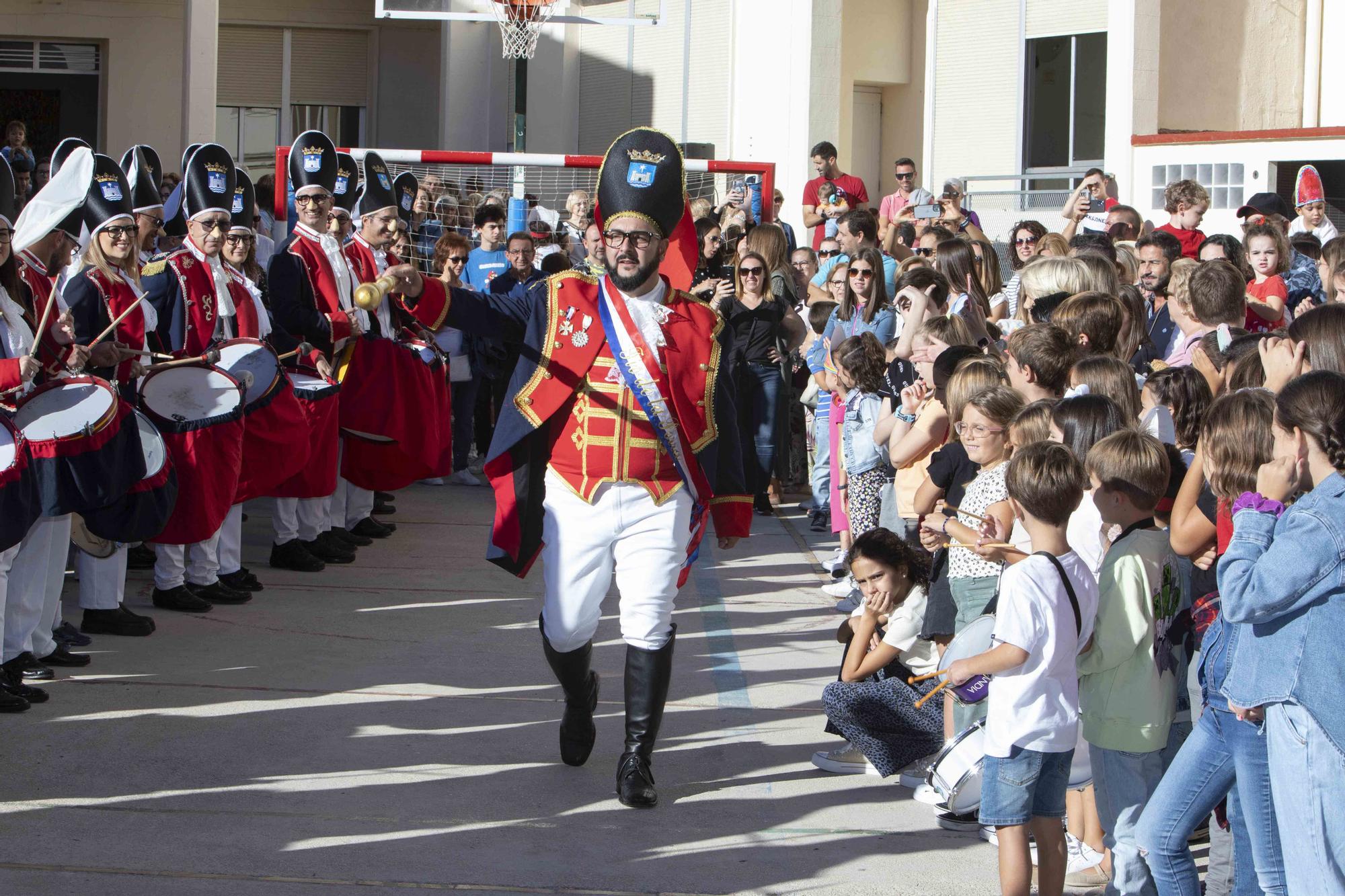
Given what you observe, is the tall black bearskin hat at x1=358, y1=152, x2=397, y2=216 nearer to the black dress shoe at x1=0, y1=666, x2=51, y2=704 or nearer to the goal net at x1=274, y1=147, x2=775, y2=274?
the goal net at x1=274, y1=147, x2=775, y2=274

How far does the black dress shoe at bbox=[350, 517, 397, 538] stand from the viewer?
370 inches

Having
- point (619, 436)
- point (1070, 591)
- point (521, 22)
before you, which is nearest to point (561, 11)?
point (521, 22)

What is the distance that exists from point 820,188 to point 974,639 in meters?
9.09

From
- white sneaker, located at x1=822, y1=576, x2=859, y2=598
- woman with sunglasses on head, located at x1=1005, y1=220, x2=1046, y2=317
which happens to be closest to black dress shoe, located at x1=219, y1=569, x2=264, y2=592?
white sneaker, located at x1=822, y1=576, x2=859, y2=598

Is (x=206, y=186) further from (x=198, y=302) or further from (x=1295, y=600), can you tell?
(x=1295, y=600)

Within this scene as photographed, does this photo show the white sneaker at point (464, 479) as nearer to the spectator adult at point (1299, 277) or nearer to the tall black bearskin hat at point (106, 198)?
the tall black bearskin hat at point (106, 198)

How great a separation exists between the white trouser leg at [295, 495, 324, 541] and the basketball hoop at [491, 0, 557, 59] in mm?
8713

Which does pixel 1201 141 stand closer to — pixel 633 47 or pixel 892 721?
pixel 633 47

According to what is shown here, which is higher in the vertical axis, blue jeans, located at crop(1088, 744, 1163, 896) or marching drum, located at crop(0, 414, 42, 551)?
marching drum, located at crop(0, 414, 42, 551)

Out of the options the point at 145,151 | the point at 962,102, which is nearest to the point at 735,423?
the point at 145,151

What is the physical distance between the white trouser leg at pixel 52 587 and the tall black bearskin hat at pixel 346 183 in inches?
131

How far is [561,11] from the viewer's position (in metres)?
20.5

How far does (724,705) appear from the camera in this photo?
6109 millimetres

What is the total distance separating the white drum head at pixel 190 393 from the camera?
271 inches
